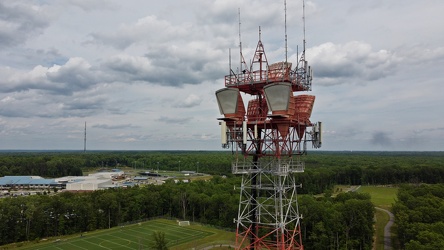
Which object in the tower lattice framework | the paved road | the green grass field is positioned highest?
the tower lattice framework

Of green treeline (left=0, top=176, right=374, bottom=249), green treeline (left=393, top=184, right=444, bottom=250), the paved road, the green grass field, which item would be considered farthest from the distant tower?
the green grass field

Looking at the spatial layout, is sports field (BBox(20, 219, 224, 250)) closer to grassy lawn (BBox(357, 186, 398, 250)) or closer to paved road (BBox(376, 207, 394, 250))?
grassy lawn (BBox(357, 186, 398, 250))

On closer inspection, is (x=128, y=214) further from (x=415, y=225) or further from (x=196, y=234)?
(x=415, y=225)

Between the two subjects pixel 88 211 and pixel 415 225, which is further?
pixel 88 211

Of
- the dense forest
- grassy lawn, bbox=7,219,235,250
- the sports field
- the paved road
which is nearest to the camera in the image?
the dense forest

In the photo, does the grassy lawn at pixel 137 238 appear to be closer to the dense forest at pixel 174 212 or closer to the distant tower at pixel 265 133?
the dense forest at pixel 174 212

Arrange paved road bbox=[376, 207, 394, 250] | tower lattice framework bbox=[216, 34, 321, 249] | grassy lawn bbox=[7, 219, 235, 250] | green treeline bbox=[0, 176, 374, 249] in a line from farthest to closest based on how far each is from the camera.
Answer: grassy lawn bbox=[7, 219, 235, 250] → paved road bbox=[376, 207, 394, 250] → green treeline bbox=[0, 176, 374, 249] → tower lattice framework bbox=[216, 34, 321, 249]

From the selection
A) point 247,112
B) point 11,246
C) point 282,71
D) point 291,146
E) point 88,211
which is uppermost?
point 282,71

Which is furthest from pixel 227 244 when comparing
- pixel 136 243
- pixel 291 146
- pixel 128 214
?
pixel 291 146
